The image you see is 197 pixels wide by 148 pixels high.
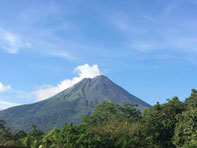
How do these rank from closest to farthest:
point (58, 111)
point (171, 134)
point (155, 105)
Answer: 1. point (171, 134)
2. point (155, 105)
3. point (58, 111)

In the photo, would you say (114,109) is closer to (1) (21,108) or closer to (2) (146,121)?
(2) (146,121)

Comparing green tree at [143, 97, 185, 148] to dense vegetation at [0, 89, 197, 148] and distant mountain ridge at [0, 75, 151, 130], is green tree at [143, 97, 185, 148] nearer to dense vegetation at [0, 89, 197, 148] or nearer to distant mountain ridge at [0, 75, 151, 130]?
dense vegetation at [0, 89, 197, 148]

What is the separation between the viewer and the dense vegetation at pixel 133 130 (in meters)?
20.4

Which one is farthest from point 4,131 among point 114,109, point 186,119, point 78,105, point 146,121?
point 78,105

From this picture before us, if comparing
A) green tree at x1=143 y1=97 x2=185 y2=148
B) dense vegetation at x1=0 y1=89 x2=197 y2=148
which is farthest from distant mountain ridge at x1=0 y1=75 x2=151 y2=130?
green tree at x1=143 y1=97 x2=185 y2=148

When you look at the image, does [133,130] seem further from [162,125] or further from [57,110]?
[57,110]

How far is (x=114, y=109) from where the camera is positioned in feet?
110

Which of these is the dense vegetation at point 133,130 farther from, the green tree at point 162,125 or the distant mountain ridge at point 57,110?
the distant mountain ridge at point 57,110

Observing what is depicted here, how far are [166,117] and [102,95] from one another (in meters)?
168

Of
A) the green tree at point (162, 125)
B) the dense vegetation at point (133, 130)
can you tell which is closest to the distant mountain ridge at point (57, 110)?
the dense vegetation at point (133, 130)

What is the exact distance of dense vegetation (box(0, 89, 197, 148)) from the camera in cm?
2041

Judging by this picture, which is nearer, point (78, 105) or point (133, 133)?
point (133, 133)

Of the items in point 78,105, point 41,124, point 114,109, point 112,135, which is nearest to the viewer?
point 112,135

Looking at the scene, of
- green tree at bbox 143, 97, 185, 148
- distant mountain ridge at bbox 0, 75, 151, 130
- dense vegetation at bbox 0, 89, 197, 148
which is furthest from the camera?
distant mountain ridge at bbox 0, 75, 151, 130
